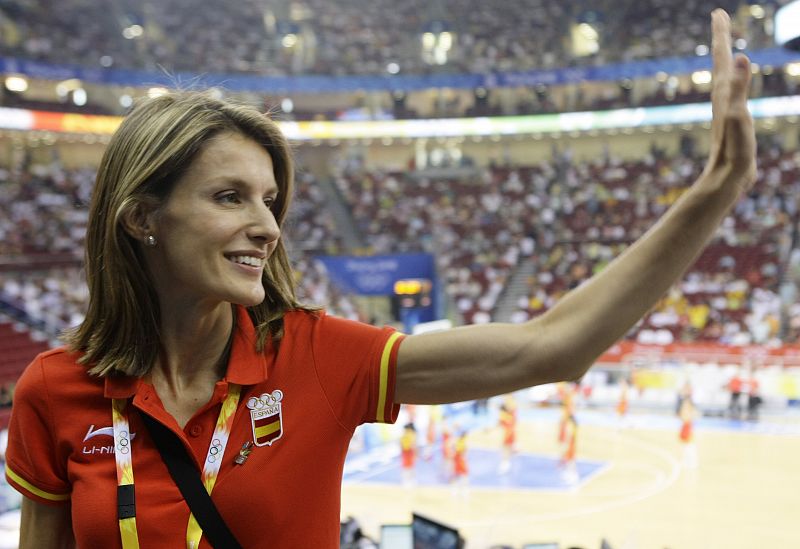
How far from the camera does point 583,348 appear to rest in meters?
1.18

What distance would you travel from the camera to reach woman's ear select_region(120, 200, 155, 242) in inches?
53.2

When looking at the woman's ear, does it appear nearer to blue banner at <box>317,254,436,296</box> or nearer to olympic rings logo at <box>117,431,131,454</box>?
olympic rings logo at <box>117,431,131,454</box>

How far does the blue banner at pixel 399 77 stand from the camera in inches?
1010

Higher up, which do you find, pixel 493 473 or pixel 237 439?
pixel 237 439

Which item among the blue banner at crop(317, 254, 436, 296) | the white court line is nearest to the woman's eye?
the white court line

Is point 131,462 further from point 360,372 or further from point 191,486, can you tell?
point 360,372

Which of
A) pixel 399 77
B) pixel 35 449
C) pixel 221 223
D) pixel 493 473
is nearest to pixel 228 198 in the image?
pixel 221 223

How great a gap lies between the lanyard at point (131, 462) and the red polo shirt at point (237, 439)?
0.04ft

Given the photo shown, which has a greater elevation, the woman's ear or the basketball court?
the woman's ear

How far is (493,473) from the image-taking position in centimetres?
1352

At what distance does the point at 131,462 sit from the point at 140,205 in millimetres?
410

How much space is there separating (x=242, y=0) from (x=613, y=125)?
15963 mm

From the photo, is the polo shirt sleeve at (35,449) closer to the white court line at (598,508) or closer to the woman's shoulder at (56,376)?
the woman's shoulder at (56,376)

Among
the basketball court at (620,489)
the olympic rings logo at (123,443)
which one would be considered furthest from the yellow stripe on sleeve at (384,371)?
the basketball court at (620,489)
